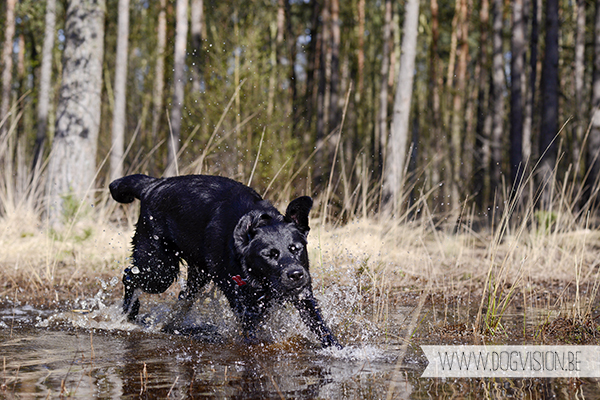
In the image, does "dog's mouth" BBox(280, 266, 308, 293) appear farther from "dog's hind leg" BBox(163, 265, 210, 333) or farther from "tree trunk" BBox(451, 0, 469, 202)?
"tree trunk" BBox(451, 0, 469, 202)

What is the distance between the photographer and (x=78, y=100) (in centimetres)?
759

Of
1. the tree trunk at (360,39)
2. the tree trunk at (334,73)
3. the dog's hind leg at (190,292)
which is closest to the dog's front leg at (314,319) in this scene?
the dog's hind leg at (190,292)

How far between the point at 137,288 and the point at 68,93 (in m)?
4.30

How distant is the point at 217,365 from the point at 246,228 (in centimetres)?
93

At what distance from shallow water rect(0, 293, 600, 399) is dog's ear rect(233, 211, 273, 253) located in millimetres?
539

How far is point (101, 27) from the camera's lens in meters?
7.78

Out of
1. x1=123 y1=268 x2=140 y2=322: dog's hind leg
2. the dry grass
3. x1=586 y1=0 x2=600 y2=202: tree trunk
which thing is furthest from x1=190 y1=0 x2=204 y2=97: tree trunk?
x1=586 y1=0 x2=600 y2=202: tree trunk

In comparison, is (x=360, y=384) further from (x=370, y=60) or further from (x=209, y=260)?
(x=370, y=60)

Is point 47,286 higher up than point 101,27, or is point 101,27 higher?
point 101,27

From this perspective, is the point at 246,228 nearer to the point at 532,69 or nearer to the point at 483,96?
the point at 532,69

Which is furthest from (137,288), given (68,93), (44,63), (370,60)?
(370,60)

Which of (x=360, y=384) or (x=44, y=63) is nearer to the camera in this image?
(x=360, y=384)

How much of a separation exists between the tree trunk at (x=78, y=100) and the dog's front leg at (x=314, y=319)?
496 cm

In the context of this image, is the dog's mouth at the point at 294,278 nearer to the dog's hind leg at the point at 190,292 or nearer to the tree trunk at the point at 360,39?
the dog's hind leg at the point at 190,292
